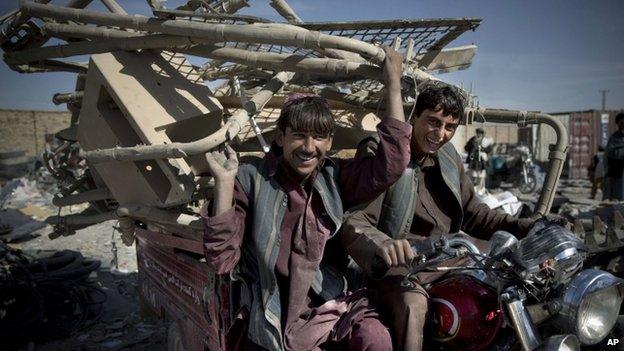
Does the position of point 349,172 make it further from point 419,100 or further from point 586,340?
point 586,340

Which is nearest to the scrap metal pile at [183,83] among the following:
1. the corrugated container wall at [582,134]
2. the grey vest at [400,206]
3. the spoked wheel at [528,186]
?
the grey vest at [400,206]

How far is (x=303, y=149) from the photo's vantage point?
1.78 m

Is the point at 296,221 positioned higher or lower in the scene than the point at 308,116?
lower

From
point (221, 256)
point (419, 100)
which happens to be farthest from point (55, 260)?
point (419, 100)

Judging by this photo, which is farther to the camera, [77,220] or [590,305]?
[77,220]

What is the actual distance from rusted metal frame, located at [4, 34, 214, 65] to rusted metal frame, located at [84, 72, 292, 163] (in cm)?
42

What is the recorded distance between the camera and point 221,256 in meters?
1.68

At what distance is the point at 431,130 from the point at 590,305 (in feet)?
3.01

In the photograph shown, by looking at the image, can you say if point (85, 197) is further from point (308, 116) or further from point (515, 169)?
point (515, 169)

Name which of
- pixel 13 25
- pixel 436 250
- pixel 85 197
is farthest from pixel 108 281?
pixel 436 250

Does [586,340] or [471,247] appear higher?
[471,247]

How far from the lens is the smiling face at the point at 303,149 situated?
5.83ft

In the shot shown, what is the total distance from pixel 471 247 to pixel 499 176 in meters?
13.2

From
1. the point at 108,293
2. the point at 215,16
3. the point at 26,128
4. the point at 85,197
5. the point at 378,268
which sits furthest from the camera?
the point at 26,128
